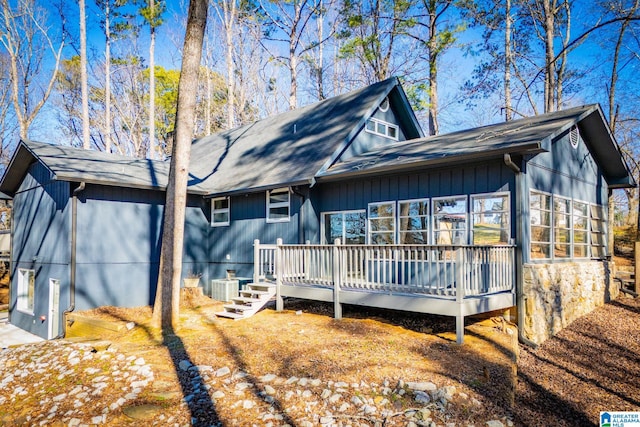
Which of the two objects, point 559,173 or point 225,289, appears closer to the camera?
point 559,173

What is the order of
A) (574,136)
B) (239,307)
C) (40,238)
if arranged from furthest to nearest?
(40,238)
(574,136)
(239,307)

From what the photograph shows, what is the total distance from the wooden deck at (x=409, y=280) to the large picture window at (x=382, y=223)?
4.27 feet

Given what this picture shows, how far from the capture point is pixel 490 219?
8414 mm

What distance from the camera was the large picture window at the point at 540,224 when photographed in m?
8.51

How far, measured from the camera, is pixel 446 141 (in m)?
10.4

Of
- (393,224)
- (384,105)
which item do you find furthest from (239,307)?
(384,105)

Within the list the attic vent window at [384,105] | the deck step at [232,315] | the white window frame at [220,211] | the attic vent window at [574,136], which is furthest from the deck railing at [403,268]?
the attic vent window at [384,105]

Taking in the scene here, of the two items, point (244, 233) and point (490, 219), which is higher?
point (490, 219)

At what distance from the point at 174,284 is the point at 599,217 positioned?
1121 cm

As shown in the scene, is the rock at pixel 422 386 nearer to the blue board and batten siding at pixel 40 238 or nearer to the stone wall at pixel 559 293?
the stone wall at pixel 559 293

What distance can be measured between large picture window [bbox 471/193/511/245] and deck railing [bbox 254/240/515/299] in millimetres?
530

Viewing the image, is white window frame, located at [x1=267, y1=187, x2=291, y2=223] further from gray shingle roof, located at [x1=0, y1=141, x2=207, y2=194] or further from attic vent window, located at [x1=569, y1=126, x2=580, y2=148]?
attic vent window, located at [x1=569, y1=126, x2=580, y2=148]

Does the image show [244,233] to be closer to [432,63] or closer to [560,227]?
[560,227]

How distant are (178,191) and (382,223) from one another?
4540mm
